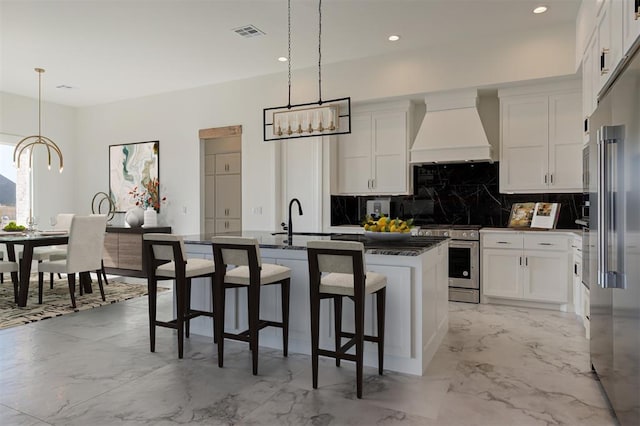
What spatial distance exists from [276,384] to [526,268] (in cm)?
320

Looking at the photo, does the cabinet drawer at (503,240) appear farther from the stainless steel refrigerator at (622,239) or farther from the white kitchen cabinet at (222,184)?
the white kitchen cabinet at (222,184)

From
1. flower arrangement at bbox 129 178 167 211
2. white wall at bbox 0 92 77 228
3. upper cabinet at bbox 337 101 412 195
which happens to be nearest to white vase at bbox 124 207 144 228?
flower arrangement at bbox 129 178 167 211

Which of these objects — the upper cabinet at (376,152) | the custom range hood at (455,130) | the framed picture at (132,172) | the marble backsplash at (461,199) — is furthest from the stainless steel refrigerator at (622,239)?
the framed picture at (132,172)

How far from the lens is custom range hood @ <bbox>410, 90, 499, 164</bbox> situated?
4926 mm

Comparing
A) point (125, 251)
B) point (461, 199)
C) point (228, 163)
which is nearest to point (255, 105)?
point (228, 163)

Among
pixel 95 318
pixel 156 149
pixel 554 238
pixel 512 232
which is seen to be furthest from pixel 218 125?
pixel 554 238

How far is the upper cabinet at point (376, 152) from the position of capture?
17.9ft

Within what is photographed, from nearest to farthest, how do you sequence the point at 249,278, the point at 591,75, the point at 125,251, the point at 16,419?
the point at 16,419 < the point at 249,278 < the point at 591,75 < the point at 125,251

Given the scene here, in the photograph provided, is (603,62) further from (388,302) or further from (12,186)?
(12,186)

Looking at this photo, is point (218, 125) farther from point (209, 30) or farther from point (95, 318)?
point (95, 318)

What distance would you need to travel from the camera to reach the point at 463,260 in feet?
16.2

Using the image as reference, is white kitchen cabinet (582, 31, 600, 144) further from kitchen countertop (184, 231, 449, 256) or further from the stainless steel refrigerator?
kitchen countertop (184, 231, 449, 256)

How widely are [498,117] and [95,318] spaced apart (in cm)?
514

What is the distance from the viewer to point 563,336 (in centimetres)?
367
